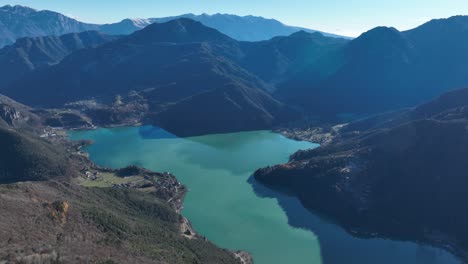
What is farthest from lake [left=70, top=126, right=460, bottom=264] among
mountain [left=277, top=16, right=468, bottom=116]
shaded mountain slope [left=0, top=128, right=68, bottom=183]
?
mountain [left=277, top=16, right=468, bottom=116]

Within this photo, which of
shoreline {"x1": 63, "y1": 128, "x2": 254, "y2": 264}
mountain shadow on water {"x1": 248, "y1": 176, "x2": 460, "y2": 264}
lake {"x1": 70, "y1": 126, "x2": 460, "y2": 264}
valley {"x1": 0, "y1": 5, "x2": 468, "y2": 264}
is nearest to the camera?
valley {"x1": 0, "y1": 5, "x2": 468, "y2": 264}

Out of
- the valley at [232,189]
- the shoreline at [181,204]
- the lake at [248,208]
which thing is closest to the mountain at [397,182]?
the valley at [232,189]

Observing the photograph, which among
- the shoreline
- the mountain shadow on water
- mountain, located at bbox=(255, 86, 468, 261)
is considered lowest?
the shoreline

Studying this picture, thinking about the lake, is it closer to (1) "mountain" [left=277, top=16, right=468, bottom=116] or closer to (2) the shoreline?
(2) the shoreline

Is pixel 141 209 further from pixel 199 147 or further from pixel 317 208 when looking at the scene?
pixel 199 147

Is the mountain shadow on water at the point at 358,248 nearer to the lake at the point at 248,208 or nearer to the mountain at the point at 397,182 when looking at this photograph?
the lake at the point at 248,208

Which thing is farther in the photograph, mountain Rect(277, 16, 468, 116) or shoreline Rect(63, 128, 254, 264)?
mountain Rect(277, 16, 468, 116)
